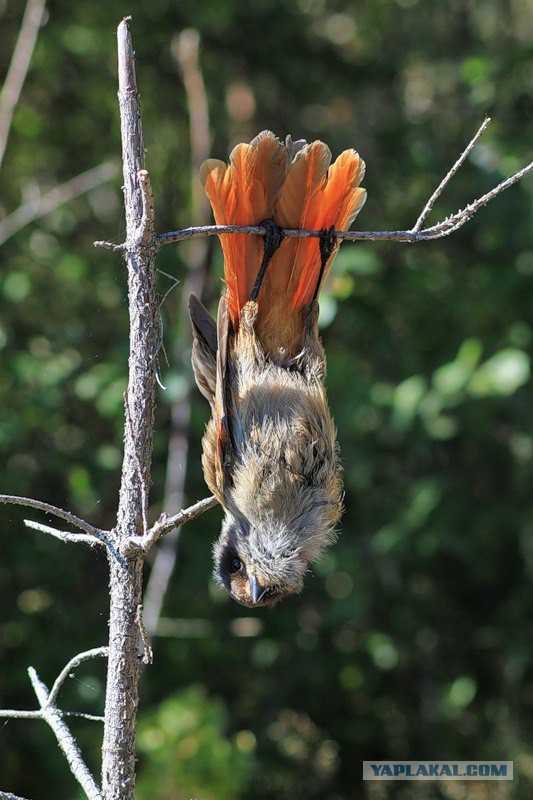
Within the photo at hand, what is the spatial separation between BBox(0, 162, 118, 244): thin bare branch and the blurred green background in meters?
0.09

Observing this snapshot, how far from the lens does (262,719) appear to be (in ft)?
17.3

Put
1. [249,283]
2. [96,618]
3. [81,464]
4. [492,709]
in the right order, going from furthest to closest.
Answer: [492,709], [96,618], [81,464], [249,283]

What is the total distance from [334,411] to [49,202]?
62.1 inches

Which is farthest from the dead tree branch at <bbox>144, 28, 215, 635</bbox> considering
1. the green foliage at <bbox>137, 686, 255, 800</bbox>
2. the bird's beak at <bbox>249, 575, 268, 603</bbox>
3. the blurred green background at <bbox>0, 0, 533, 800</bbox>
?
the bird's beak at <bbox>249, 575, 268, 603</bbox>

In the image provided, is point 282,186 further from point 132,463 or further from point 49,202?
point 49,202

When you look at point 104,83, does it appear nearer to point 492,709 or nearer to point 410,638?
point 410,638

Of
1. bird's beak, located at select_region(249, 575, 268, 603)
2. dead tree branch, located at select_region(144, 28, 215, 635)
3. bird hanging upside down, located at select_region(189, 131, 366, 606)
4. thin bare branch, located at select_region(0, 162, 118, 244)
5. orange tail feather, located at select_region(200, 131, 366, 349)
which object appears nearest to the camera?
orange tail feather, located at select_region(200, 131, 366, 349)

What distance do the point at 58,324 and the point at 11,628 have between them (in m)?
1.45

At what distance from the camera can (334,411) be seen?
4.05 m

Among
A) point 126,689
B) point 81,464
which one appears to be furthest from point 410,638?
point 126,689

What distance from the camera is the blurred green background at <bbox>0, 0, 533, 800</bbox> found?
4180 mm

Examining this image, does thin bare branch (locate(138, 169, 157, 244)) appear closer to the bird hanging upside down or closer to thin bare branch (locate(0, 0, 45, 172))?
the bird hanging upside down

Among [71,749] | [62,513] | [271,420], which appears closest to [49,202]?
[271,420]

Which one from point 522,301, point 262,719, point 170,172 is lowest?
point 262,719
